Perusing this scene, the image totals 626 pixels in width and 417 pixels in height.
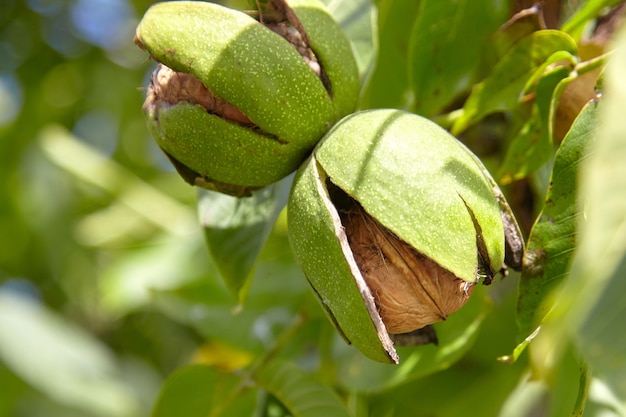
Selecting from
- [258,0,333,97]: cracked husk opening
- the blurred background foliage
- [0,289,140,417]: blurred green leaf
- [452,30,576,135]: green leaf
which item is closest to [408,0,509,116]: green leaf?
the blurred background foliage

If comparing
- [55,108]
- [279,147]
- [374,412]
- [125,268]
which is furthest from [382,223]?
[55,108]

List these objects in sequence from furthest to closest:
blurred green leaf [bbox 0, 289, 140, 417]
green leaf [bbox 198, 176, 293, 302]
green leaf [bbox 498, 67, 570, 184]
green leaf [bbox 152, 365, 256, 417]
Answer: blurred green leaf [bbox 0, 289, 140, 417] < green leaf [bbox 152, 365, 256, 417] < green leaf [bbox 198, 176, 293, 302] < green leaf [bbox 498, 67, 570, 184]

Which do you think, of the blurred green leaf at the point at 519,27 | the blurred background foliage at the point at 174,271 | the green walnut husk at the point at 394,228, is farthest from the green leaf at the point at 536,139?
the green walnut husk at the point at 394,228

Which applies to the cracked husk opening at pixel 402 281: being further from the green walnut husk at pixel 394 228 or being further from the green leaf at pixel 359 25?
the green leaf at pixel 359 25

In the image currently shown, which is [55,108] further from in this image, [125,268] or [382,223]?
[382,223]

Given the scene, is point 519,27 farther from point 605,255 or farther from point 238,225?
point 605,255

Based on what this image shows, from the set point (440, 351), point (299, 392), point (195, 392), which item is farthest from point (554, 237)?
point (195, 392)

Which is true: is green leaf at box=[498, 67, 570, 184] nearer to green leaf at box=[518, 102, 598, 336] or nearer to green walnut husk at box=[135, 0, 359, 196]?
green leaf at box=[518, 102, 598, 336]
